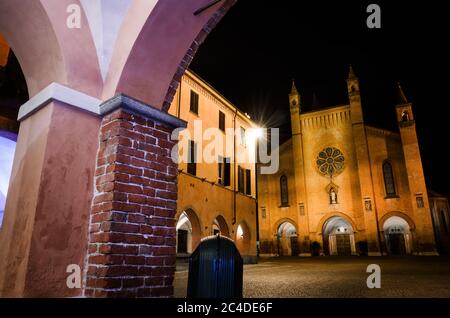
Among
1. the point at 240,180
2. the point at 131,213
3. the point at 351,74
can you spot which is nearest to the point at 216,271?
the point at 131,213

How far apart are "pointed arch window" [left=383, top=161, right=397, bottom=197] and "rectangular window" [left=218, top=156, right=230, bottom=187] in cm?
1755

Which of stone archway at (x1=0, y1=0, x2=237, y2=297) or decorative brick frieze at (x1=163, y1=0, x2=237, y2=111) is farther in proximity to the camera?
decorative brick frieze at (x1=163, y1=0, x2=237, y2=111)

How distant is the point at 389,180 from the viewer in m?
29.1

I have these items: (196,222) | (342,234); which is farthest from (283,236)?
(196,222)

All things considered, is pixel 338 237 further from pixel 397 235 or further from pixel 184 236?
pixel 184 236

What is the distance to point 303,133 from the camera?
33656 millimetres

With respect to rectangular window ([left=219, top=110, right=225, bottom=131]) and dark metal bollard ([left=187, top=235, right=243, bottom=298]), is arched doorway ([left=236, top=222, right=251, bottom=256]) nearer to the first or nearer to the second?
rectangular window ([left=219, top=110, right=225, bottom=131])

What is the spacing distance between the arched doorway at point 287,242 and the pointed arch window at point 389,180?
9.72 metres

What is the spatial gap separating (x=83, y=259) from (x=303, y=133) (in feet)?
106

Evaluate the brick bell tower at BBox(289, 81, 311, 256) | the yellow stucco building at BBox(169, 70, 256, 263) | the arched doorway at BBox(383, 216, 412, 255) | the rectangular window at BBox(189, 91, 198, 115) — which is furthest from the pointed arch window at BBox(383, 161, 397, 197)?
the rectangular window at BBox(189, 91, 198, 115)

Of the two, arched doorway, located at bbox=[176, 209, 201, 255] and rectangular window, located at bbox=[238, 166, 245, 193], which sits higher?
rectangular window, located at bbox=[238, 166, 245, 193]

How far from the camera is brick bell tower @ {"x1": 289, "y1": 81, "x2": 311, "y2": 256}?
30.5 m

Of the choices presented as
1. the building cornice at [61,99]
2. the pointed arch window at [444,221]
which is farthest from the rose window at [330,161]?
the building cornice at [61,99]
